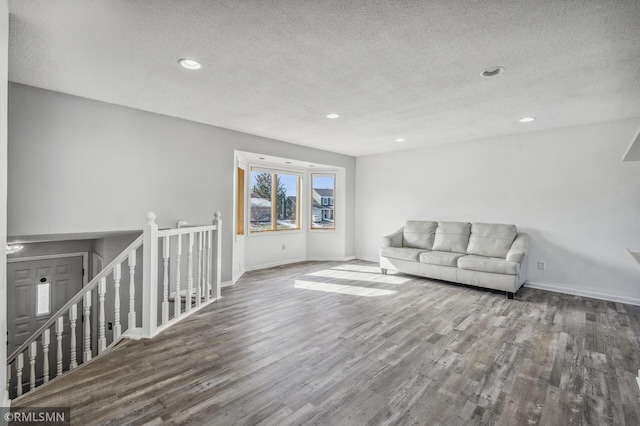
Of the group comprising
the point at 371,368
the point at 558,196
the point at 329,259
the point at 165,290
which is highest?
the point at 558,196

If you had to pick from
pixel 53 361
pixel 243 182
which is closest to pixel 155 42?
pixel 243 182

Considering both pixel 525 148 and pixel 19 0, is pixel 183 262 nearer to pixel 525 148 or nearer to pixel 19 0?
pixel 19 0

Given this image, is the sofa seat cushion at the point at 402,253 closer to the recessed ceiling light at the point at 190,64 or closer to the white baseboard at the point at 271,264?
the white baseboard at the point at 271,264

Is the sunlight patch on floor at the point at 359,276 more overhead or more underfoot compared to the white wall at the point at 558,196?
more underfoot

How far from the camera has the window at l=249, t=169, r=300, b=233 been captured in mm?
6016

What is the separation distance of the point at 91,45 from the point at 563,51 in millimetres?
3508

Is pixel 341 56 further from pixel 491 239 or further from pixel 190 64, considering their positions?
pixel 491 239

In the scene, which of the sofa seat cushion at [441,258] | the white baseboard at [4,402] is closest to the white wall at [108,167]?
the white baseboard at [4,402]

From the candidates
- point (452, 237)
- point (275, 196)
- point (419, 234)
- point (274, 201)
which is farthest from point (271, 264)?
point (452, 237)

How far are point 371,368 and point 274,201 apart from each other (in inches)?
179

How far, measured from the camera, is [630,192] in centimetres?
394

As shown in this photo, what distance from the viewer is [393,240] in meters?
5.71

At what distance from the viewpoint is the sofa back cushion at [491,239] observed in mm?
4676

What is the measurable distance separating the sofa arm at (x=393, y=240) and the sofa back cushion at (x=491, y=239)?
125cm
